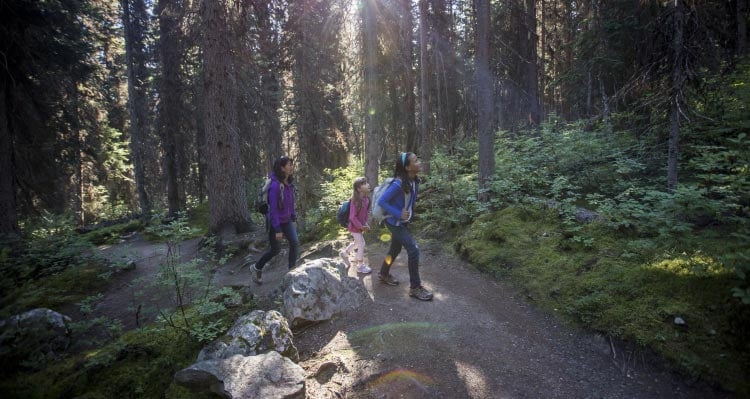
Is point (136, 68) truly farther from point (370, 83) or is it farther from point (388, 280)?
point (388, 280)

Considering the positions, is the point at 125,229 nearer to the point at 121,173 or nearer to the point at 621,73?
the point at 121,173

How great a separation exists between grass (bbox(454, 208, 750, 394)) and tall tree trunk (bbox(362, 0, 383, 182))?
459 cm

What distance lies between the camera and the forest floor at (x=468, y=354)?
11.6ft

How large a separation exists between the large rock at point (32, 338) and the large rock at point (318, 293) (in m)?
2.99

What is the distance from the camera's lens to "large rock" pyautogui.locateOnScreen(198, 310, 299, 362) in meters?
3.91

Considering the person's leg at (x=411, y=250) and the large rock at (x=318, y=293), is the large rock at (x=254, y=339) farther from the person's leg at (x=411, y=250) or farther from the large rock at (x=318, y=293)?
the person's leg at (x=411, y=250)

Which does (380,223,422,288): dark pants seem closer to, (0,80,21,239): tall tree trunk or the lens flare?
the lens flare

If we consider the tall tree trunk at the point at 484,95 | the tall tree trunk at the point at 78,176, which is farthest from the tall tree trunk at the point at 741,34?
the tall tree trunk at the point at 78,176

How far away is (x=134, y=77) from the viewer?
18688 millimetres

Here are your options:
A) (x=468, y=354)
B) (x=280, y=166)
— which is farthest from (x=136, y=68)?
(x=468, y=354)

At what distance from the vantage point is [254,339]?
4.04 m

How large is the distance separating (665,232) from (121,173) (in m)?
28.1

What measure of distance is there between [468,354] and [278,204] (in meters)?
3.95

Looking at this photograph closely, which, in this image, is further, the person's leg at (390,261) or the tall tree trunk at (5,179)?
the tall tree trunk at (5,179)
